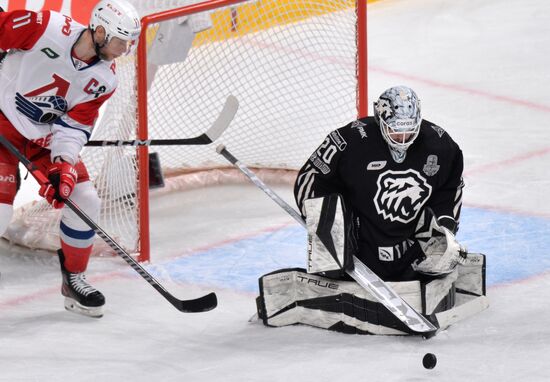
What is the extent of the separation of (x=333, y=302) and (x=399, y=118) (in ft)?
1.83

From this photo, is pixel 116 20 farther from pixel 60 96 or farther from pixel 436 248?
pixel 436 248

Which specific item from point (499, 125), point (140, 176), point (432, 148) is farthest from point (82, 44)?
point (499, 125)

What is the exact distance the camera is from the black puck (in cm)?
348

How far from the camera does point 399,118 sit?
3.80m

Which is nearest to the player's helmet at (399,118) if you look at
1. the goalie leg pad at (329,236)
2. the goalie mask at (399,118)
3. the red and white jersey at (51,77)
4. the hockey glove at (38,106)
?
the goalie mask at (399,118)

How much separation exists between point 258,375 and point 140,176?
1.28 meters

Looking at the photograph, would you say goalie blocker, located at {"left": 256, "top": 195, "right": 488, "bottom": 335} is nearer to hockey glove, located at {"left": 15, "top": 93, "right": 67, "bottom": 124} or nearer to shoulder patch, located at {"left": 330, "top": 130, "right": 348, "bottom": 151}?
shoulder patch, located at {"left": 330, "top": 130, "right": 348, "bottom": 151}

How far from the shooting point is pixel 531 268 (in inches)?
175

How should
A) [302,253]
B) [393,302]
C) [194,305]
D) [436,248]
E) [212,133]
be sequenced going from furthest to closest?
[302,253] → [212,133] → [436,248] → [194,305] → [393,302]

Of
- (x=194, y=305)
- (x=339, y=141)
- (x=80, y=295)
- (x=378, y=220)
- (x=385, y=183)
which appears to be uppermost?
(x=339, y=141)

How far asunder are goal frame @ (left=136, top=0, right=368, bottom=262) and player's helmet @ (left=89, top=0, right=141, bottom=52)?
56 cm

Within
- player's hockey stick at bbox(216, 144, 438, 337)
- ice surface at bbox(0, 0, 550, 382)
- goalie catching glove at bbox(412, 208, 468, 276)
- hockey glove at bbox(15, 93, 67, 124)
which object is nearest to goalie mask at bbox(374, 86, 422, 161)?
goalie catching glove at bbox(412, 208, 468, 276)

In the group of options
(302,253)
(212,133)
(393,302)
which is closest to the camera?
(393,302)

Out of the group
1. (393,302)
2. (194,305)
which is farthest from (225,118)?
(393,302)
